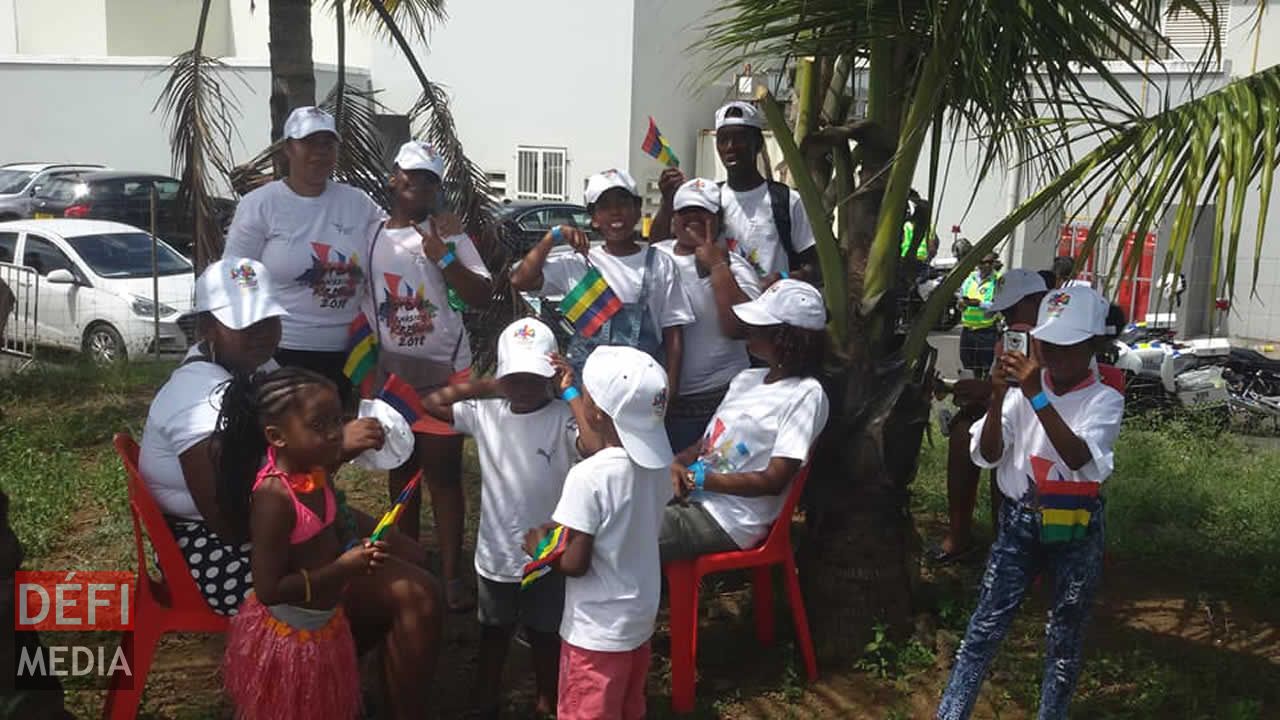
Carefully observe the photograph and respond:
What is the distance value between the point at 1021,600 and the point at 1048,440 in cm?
52

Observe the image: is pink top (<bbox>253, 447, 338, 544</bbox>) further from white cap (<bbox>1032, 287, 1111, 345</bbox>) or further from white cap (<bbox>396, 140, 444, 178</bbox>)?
white cap (<bbox>1032, 287, 1111, 345</bbox>)

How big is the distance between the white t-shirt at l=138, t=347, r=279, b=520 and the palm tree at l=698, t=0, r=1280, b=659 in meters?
1.98

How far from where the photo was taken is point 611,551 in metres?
3.29

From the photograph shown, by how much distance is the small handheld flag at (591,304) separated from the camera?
14.5 ft

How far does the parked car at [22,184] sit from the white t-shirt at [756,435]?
16.0 meters

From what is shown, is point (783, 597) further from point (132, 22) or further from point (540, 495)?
point (132, 22)

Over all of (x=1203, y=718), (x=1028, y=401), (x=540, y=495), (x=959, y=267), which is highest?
(x=959, y=267)

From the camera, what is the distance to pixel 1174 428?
830 cm

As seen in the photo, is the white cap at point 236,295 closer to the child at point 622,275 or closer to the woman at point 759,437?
the child at point 622,275

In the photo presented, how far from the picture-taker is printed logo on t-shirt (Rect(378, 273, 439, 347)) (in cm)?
448

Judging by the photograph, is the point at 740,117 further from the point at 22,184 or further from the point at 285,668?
the point at 22,184

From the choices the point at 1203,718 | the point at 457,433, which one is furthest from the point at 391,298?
the point at 1203,718

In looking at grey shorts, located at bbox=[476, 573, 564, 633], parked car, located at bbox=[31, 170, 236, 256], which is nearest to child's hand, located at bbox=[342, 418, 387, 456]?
grey shorts, located at bbox=[476, 573, 564, 633]

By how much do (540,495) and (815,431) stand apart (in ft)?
3.05
